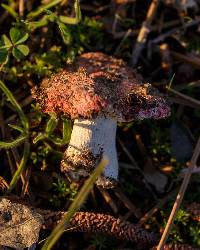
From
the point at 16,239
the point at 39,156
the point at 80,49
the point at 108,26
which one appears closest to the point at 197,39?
the point at 108,26

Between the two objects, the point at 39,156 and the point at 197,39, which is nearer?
the point at 39,156

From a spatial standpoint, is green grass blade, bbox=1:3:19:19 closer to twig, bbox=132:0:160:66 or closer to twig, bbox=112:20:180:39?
twig, bbox=112:20:180:39

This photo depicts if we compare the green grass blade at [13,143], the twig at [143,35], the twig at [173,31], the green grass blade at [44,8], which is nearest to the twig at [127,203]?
the green grass blade at [13,143]

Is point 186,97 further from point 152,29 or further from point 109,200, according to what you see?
point 109,200

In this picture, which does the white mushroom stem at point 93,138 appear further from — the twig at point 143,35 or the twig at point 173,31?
the twig at point 173,31

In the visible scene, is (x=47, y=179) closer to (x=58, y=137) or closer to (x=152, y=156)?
(x=58, y=137)

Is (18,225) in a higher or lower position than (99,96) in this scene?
lower

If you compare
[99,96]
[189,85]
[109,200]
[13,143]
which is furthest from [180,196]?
[13,143]
